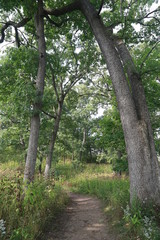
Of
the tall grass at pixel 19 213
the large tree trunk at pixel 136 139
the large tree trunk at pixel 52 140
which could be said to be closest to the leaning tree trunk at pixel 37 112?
the tall grass at pixel 19 213

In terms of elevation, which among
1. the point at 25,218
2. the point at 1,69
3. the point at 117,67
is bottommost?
the point at 25,218

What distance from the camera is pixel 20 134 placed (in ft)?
38.2

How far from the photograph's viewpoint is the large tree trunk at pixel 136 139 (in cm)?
362

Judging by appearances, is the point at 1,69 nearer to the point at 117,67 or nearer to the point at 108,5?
the point at 117,67

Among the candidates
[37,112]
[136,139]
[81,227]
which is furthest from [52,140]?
[136,139]

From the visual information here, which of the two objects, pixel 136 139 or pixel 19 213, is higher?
pixel 136 139

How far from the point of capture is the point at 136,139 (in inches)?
155

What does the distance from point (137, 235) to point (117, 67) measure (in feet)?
13.4

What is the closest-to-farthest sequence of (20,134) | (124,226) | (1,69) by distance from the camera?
(124,226)
(1,69)
(20,134)

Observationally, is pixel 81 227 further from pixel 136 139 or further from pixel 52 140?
pixel 52 140

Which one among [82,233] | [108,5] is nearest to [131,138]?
[82,233]

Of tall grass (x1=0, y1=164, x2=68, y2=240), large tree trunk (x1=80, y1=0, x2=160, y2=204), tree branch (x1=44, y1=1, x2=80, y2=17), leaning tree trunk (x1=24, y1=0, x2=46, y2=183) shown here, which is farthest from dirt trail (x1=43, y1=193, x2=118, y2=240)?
tree branch (x1=44, y1=1, x2=80, y2=17)

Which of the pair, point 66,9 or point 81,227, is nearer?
point 81,227

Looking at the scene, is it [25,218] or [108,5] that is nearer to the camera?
[25,218]
